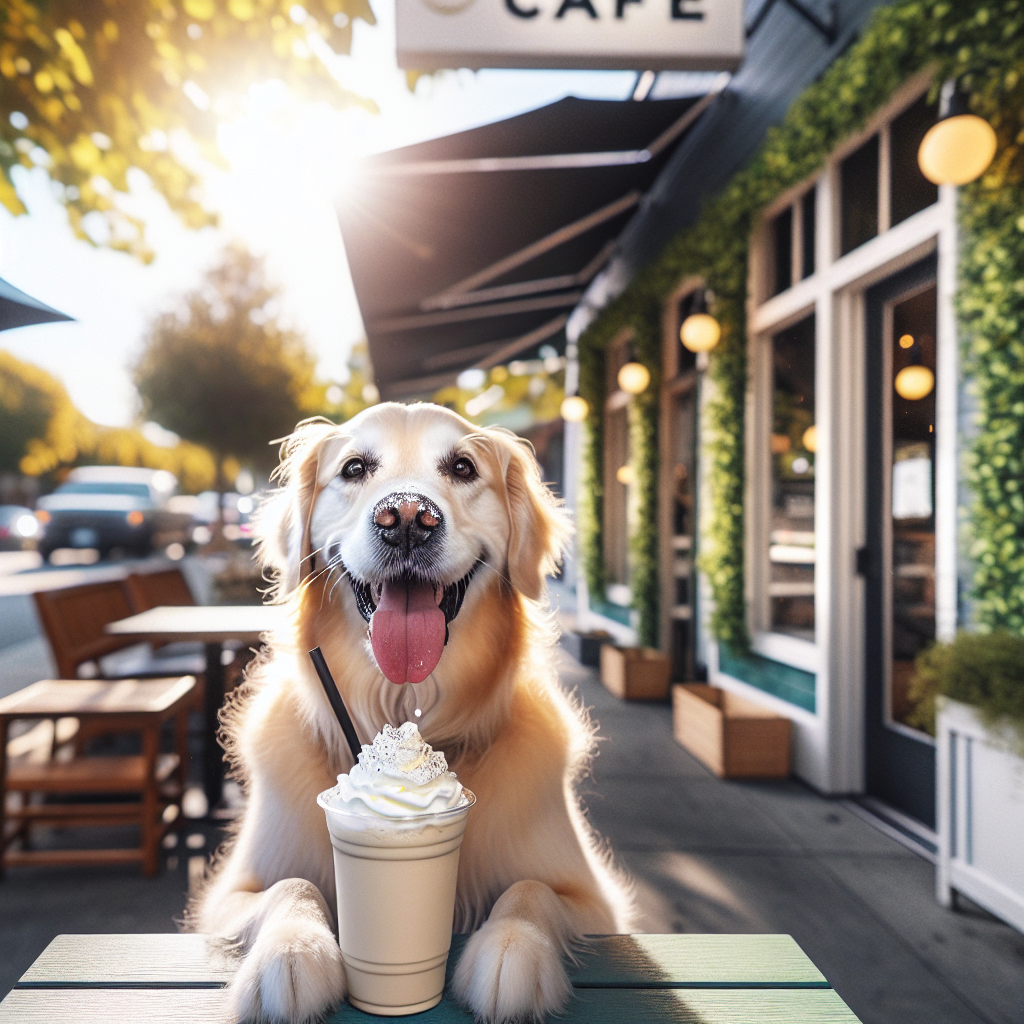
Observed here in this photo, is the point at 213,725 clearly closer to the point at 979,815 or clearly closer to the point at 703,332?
the point at 979,815

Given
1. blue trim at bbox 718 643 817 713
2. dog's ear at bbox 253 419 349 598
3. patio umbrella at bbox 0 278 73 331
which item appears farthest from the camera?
blue trim at bbox 718 643 817 713

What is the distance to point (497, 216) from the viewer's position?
20.5ft

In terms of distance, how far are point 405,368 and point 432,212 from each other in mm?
4668

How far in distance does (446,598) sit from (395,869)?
1.76 feet

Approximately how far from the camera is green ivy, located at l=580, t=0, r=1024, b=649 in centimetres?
293

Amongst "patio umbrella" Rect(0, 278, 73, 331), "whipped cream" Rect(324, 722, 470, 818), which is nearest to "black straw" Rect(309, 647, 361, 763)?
"whipped cream" Rect(324, 722, 470, 818)

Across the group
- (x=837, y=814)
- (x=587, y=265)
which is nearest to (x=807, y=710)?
(x=837, y=814)

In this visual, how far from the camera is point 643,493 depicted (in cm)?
730

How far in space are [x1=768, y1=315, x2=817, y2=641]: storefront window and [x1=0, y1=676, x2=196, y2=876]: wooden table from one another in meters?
3.61

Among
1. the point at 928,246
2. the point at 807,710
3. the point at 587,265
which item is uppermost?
the point at 587,265

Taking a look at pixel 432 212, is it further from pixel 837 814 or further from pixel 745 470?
pixel 837 814

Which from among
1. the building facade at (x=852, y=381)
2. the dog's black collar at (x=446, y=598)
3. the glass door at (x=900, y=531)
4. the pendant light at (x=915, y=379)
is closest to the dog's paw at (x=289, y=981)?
the dog's black collar at (x=446, y=598)

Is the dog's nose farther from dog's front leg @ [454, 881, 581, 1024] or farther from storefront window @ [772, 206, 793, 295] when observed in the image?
storefront window @ [772, 206, 793, 295]

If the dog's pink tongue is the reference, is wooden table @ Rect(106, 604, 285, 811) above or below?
below
